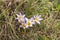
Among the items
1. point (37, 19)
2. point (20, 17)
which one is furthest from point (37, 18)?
point (20, 17)

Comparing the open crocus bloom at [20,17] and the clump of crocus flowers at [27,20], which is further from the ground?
the open crocus bloom at [20,17]

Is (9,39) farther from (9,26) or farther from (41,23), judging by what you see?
(41,23)

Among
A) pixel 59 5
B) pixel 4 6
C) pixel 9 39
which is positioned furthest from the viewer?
pixel 59 5

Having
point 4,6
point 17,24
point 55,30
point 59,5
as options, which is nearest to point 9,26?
point 17,24

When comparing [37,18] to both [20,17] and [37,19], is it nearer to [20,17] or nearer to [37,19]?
[37,19]

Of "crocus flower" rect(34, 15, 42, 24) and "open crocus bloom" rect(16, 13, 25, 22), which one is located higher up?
"open crocus bloom" rect(16, 13, 25, 22)
